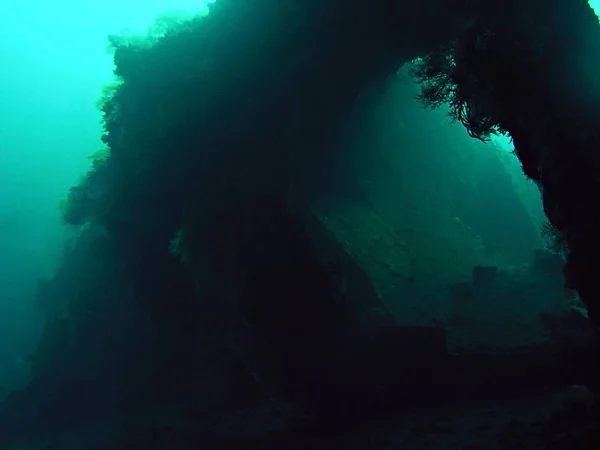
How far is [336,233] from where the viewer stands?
10805mm

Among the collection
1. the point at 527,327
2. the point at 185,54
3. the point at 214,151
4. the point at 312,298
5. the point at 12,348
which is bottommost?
the point at 527,327

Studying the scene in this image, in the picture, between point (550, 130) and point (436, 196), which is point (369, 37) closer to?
point (550, 130)

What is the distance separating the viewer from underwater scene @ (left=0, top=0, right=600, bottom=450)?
18.0ft

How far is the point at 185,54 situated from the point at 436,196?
1076 cm

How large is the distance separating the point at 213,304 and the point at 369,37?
24.2 feet

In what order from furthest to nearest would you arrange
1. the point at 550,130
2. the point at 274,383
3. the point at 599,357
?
the point at 274,383 → the point at 599,357 → the point at 550,130

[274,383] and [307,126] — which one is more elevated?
[307,126]

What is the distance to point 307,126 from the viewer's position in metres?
10.9

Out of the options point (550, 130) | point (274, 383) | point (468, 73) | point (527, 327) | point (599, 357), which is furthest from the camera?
point (274, 383)

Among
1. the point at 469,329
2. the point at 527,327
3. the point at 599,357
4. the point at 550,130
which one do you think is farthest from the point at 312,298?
the point at 550,130

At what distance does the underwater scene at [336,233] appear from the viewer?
548 centimetres

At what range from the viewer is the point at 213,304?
37.1 feet

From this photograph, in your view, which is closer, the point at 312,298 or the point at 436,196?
the point at 312,298

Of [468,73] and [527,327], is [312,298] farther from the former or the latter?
[468,73]
